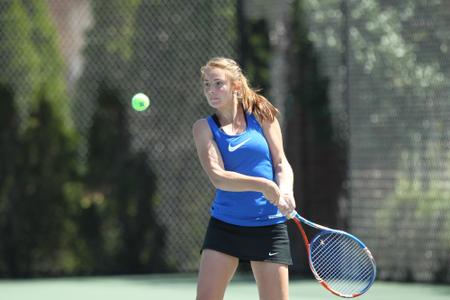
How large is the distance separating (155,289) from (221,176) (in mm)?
4138

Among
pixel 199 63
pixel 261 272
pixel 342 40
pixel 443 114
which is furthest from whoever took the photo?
pixel 199 63

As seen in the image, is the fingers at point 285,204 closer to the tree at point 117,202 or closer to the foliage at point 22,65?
the tree at point 117,202

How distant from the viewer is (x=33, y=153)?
30.6 feet

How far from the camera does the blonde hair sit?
4.42 m

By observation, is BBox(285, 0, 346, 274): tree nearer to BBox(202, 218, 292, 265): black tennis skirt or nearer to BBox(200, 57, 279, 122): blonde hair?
BBox(200, 57, 279, 122): blonde hair

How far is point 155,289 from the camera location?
8.25 metres

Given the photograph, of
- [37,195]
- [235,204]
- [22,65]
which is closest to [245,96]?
[235,204]

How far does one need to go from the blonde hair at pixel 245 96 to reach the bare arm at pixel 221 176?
237 mm

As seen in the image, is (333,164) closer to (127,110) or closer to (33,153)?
(127,110)

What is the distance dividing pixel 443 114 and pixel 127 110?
283cm

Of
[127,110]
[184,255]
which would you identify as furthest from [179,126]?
[184,255]

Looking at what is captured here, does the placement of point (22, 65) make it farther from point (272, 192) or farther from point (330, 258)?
point (272, 192)

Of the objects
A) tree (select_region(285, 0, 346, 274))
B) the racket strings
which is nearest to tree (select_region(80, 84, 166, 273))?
tree (select_region(285, 0, 346, 274))

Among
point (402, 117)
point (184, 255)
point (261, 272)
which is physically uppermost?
point (402, 117)
